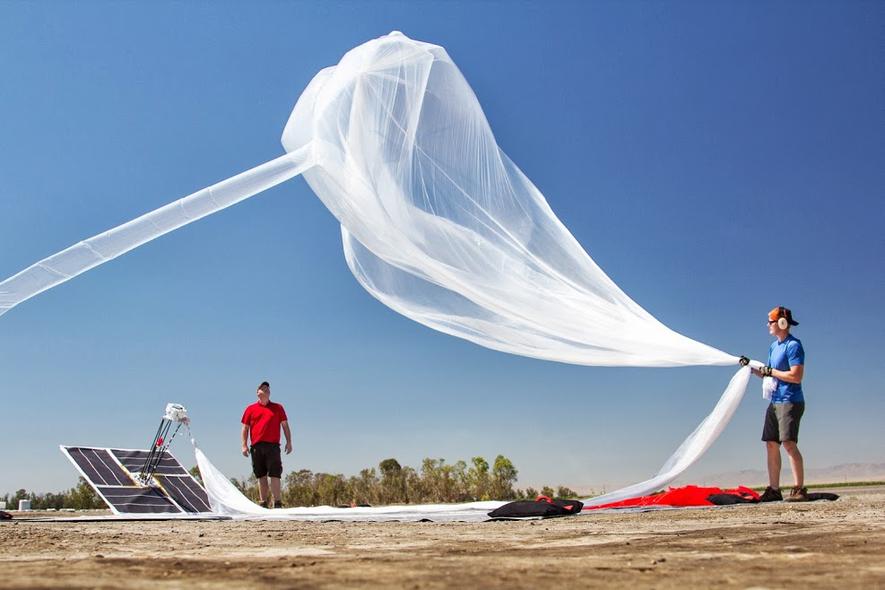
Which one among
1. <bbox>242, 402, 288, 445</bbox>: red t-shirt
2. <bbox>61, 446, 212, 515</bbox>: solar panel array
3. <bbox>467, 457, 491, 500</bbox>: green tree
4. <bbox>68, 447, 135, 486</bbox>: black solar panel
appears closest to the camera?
<bbox>61, 446, 212, 515</bbox>: solar panel array

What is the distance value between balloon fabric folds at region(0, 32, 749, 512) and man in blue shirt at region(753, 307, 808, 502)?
139cm

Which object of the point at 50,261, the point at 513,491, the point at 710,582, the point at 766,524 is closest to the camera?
the point at 710,582

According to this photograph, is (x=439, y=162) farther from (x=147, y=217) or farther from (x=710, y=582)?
(x=710, y=582)

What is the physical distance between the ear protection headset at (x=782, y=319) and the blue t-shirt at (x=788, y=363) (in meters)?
0.12

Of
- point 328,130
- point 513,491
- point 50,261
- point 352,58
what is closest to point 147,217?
point 50,261

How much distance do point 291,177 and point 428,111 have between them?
62.8 inches

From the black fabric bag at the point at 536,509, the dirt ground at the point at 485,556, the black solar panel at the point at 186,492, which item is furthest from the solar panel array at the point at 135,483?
the black fabric bag at the point at 536,509

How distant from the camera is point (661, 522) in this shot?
21.2 feet

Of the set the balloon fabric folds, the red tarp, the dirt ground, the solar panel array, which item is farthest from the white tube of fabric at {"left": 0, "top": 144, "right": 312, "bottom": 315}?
the red tarp

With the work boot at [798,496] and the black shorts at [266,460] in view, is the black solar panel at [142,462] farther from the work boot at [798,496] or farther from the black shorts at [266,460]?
the work boot at [798,496]

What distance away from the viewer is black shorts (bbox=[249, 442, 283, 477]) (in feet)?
37.8

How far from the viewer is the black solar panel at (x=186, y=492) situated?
1088 centimetres

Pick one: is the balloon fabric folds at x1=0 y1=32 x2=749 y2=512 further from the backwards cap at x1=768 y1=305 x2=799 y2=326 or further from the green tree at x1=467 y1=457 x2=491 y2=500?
the green tree at x1=467 y1=457 x2=491 y2=500

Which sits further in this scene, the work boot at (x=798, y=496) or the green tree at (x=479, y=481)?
the green tree at (x=479, y=481)
